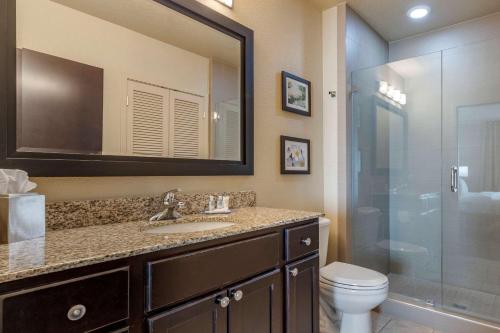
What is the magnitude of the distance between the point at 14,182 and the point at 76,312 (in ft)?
1.56

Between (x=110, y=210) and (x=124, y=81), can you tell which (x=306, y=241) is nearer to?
(x=110, y=210)

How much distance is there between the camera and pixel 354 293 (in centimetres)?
170

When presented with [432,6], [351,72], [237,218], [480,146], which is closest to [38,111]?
[237,218]

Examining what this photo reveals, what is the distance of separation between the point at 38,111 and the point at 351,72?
88.8 inches

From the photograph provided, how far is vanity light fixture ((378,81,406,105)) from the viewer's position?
2729 millimetres

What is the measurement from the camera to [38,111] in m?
1.04

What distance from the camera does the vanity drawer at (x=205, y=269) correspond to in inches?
32.8

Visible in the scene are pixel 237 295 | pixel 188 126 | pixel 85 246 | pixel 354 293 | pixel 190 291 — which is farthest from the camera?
pixel 354 293

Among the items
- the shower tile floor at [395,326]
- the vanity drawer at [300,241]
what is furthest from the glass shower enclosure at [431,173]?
the vanity drawer at [300,241]

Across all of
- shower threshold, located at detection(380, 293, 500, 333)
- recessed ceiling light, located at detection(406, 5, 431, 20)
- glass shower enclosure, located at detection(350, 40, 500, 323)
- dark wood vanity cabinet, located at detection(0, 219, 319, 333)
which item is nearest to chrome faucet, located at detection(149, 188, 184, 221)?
dark wood vanity cabinet, located at detection(0, 219, 319, 333)

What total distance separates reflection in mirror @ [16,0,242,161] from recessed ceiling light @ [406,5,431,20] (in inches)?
67.6

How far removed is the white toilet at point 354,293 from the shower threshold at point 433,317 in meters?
0.59

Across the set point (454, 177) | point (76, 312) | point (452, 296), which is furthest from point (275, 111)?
point (452, 296)

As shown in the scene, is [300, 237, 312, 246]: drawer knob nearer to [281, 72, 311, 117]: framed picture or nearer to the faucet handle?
the faucet handle
